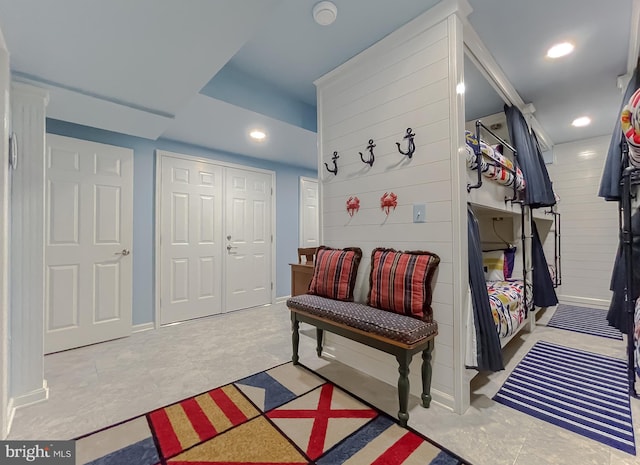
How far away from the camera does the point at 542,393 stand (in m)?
1.91

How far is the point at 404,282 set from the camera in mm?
1793

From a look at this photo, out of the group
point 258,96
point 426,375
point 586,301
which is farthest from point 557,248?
point 258,96

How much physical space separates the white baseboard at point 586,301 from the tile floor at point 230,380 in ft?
5.84

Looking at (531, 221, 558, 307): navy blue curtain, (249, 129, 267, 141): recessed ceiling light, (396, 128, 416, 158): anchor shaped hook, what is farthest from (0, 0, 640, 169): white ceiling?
(531, 221, 558, 307): navy blue curtain

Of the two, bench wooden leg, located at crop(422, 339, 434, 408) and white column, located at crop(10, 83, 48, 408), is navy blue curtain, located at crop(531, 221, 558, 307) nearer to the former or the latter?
bench wooden leg, located at crop(422, 339, 434, 408)

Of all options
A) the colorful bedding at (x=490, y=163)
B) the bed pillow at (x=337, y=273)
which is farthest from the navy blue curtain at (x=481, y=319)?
the bed pillow at (x=337, y=273)

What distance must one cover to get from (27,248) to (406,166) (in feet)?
8.46

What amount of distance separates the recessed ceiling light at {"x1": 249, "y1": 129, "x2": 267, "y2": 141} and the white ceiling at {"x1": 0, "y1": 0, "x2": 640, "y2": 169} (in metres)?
0.12

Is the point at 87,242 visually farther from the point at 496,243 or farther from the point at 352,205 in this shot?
the point at 496,243

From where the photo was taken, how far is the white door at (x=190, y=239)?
11.4 ft

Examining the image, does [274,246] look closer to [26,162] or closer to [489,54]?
[26,162]

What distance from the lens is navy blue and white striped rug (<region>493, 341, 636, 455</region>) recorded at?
5.12 ft

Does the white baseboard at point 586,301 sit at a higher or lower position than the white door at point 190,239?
lower

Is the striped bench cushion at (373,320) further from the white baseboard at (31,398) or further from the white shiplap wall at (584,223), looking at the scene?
the white shiplap wall at (584,223)
